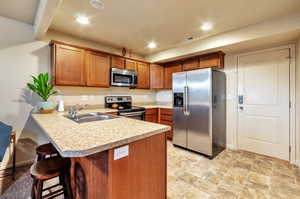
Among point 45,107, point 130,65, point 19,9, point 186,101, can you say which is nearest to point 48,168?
A: point 45,107

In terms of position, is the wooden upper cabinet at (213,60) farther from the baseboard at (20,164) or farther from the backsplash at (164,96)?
the baseboard at (20,164)

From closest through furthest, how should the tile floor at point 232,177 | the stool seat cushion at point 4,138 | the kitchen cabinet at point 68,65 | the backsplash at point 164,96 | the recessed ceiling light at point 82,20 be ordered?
the stool seat cushion at point 4,138 → the tile floor at point 232,177 → the recessed ceiling light at point 82,20 → the kitchen cabinet at point 68,65 → the backsplash at point 164,96

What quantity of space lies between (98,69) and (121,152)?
2415 millimetres

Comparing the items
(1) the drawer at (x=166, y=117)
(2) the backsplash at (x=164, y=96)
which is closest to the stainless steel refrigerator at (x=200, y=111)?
(1) the drawer at (x=166, y=117)

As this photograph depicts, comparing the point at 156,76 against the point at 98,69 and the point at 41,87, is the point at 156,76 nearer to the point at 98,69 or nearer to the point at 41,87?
the point at 98,69

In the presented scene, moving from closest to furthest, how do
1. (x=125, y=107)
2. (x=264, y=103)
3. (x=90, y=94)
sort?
(x=264, y=103) < (x=90, y=94) < (x=125, y=107)

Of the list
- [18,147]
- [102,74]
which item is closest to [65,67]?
[102,74]

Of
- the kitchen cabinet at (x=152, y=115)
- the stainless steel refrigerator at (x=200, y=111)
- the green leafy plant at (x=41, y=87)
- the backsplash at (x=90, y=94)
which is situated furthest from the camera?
the kitchen cabinet at (x=152, y=115)

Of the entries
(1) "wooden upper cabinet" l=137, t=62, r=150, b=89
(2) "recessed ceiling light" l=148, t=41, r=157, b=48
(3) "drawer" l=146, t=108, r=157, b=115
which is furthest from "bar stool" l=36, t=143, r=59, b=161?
(2) "recessed ceiling light" l=148, t=41, r=157, b=48

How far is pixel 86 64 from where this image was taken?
112 inches

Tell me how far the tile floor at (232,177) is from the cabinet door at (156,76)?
201 cm

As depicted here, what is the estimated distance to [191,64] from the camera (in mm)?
3471

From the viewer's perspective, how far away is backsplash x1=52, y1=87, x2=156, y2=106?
9.52 ft

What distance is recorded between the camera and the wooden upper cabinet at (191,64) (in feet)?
11.0
